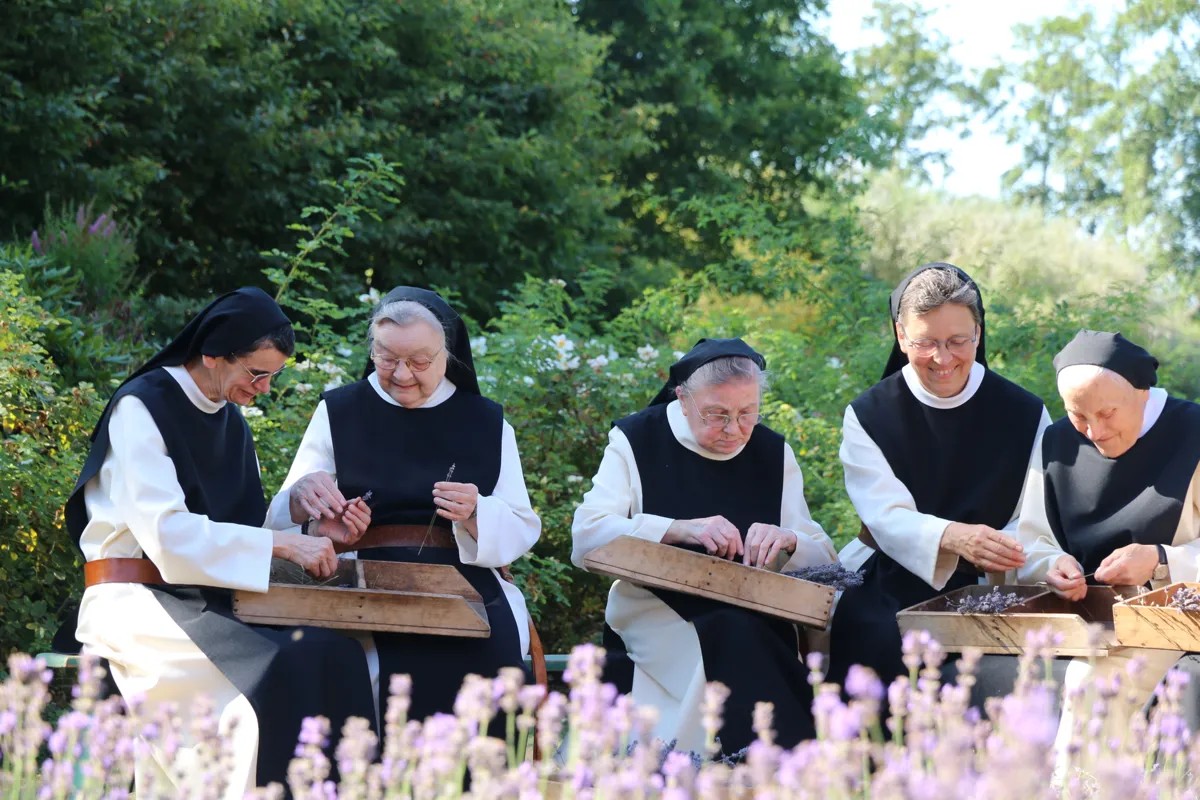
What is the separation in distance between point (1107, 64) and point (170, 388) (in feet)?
111

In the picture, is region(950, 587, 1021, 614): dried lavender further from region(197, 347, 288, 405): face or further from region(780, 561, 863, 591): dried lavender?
region(197, 347, 288, 405): face

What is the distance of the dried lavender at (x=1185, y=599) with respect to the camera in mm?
4031

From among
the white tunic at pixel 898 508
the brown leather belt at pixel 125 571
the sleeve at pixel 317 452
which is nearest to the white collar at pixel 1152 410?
the white tunic at pixel 898 508

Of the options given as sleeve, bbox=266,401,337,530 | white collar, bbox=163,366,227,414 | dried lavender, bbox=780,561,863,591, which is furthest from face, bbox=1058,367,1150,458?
white collar, bbox=163,366,227,414

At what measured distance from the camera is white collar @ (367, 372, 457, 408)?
5219 millimetres

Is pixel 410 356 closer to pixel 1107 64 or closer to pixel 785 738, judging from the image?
pixel 785 738

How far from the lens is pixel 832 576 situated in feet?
16.3

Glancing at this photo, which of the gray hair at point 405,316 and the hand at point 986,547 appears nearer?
the hand at point 986,547

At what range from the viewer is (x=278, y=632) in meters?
4.29

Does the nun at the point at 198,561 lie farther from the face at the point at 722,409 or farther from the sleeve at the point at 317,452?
the face at the point at 722,409

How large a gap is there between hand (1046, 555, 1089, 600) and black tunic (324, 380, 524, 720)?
177cm

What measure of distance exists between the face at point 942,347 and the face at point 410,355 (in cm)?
168

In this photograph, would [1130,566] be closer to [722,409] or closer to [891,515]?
[891,515]

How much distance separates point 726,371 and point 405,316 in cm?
115
